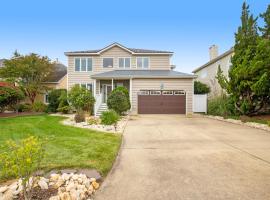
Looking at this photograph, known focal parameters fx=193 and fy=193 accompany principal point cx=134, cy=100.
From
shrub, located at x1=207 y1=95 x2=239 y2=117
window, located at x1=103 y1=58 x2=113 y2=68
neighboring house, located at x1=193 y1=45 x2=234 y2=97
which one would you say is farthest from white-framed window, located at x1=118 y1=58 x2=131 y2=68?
shrub, located at x1=207 y1=95 x2=239 y2=117

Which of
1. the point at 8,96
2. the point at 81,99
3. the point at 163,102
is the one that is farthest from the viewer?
the point at 163,102

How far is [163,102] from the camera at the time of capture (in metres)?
19.0

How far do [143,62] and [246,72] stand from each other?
36.8 feet

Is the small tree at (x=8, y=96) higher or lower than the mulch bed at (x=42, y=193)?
higher

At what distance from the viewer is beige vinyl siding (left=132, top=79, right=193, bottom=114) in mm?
18953

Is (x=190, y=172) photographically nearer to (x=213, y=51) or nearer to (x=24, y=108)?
(x=24, y=108)

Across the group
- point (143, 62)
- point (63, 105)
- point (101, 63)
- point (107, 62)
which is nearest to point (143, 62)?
point (143, 62)

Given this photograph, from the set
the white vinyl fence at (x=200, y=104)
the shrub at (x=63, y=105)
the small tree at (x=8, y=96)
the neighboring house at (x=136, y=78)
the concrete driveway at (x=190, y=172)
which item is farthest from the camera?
the white vinyl fence at (x=200, y=104)

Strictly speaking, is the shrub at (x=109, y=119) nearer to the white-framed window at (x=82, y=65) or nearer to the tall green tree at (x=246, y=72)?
the tall green tree at (x=246, y=72)

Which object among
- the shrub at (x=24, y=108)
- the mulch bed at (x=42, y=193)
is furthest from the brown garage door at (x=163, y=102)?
the mulch bed at (x=42, y=193)

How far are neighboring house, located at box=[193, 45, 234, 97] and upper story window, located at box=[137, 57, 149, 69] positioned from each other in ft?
23.7

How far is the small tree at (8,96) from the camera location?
15.2 m

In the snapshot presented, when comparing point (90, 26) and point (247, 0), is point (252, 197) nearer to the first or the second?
point (247, 0)

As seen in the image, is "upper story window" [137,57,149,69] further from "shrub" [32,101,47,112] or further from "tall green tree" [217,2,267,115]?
"shrub" [32,101,47,112]
